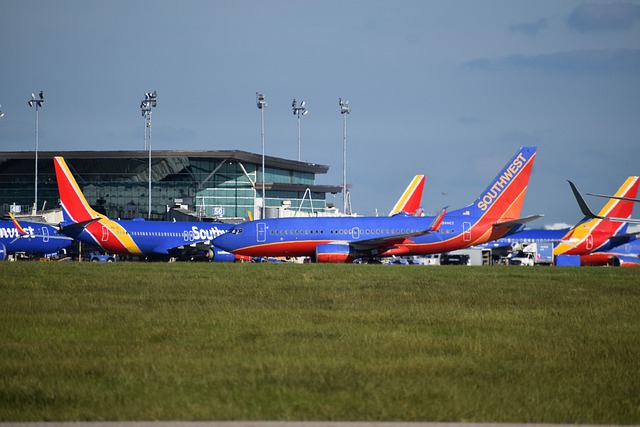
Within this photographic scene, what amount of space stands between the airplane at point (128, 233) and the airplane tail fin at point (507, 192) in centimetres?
2028

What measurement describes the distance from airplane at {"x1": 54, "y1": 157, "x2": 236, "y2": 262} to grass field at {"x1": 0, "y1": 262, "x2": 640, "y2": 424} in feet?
137

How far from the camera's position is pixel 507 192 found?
63.8 meters

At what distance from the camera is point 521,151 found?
64.0m

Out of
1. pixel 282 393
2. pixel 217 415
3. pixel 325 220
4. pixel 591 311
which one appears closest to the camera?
pixel 217 415

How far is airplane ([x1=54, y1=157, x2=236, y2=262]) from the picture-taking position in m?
70.5

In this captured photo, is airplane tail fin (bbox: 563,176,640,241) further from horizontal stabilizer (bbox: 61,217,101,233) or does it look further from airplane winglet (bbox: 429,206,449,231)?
horizontal stabilizer (bbox: 61,217,101,233)

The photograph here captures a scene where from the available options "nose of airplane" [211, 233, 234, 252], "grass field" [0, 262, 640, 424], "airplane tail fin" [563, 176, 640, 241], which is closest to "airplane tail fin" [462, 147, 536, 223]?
"airplane tail fin" [563, 176, 640, 241]

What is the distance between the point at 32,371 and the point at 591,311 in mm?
15150

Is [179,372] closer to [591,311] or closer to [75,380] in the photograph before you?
[75,380]

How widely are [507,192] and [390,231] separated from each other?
8748 millimetres

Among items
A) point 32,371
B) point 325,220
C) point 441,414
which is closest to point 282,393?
point 441,414

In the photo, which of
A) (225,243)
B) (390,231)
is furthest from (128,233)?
(390,231)

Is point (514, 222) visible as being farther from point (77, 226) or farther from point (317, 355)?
point (317, 355)

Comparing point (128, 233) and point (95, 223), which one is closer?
point (95, 223)
